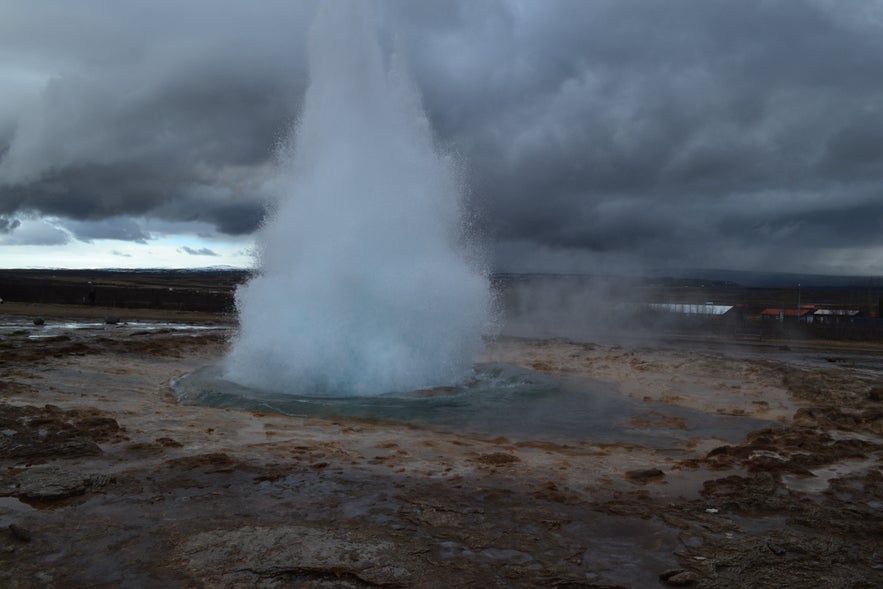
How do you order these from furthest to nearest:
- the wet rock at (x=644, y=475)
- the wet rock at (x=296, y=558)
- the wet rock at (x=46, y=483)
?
the wet rock at (x=644, y=475), the wet rock at (x=46, y=483), the wet rock at (x=296, y=558)

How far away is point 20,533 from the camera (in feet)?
11.9

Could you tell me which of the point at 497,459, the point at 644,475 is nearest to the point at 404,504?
the point at 497,459

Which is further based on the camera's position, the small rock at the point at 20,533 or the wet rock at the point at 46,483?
the wet rock at the point at 46,483

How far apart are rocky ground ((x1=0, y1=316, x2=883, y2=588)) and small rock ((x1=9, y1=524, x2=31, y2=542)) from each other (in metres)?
0.02

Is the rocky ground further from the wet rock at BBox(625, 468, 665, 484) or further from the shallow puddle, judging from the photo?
the shallow puddle

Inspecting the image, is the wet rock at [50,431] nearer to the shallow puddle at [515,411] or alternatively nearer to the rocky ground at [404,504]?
the rocky ground at [404,504]

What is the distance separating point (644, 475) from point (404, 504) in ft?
7.40

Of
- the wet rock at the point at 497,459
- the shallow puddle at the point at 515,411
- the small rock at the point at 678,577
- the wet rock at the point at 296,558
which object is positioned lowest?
the shallow puddle at the point at 515,411

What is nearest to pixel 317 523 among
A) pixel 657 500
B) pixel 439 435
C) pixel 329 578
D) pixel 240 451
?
pixel 329 578

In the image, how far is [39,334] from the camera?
17.8m

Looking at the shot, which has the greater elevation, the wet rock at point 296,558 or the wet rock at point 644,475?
the wet rock at point 296,558

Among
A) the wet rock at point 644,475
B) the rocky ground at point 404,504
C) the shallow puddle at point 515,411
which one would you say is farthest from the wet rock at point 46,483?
the wet rock at point 644,475

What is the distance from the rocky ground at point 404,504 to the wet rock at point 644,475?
4 centimetres

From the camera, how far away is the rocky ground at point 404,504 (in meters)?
3.39
